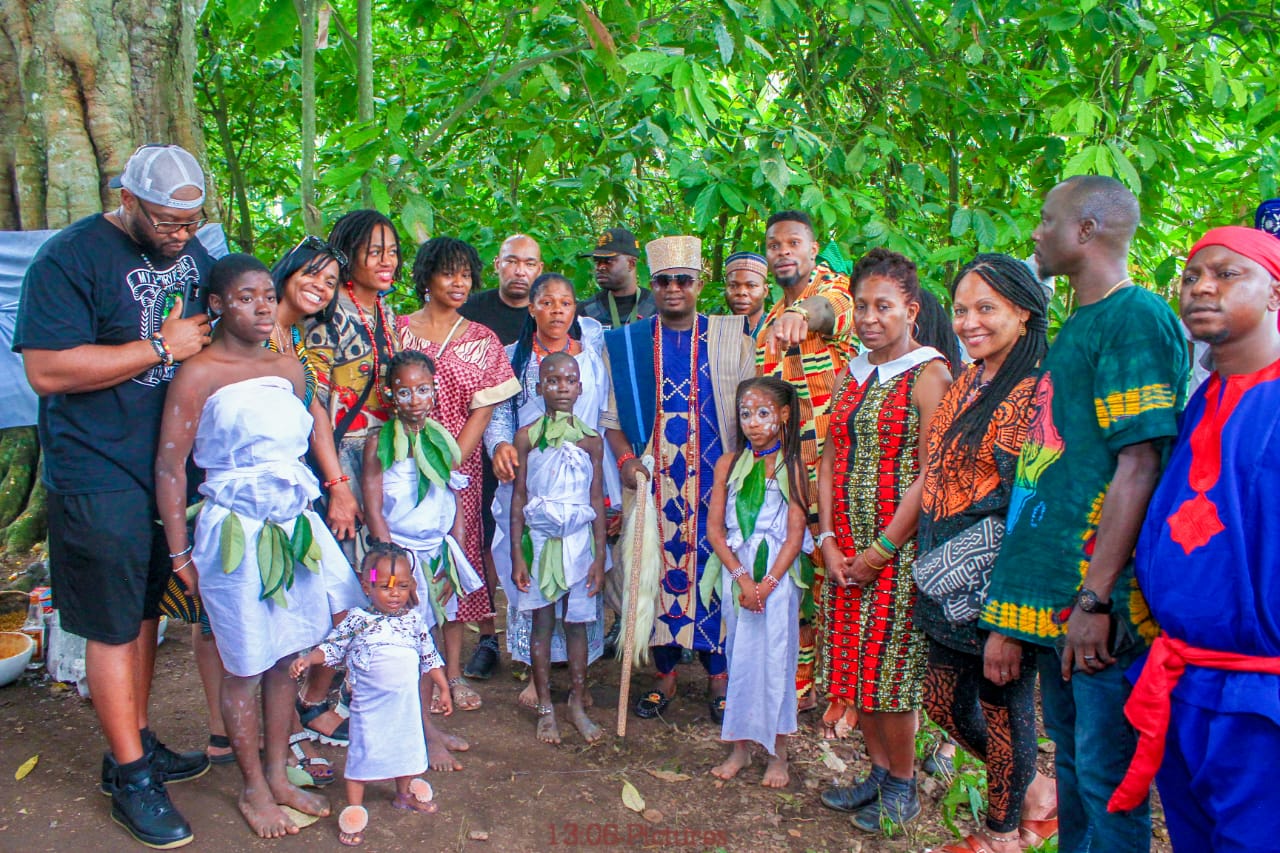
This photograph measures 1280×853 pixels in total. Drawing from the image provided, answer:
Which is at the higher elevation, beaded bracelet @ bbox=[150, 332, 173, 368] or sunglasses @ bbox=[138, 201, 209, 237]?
sunglasses @ bbox=[138, 201, 209, 237]

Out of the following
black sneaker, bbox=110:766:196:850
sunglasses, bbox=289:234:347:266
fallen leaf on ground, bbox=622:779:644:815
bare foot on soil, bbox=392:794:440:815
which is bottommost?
fallen leaf on ground, bbox=622:779:644:815

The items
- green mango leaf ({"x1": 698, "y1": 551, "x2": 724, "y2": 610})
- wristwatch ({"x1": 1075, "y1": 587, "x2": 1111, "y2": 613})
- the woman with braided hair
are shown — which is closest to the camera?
wristwatch ({"x1": 1075, "y1": 587, "x2": 1111, "y2": 613})

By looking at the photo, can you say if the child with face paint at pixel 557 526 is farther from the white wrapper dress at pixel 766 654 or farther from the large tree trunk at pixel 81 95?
the large tree trunk at pixel 81 95

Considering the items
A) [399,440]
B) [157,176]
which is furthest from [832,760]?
[157,176]

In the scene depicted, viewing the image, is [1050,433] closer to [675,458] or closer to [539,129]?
[675,458]

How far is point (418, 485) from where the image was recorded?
3.52 meters

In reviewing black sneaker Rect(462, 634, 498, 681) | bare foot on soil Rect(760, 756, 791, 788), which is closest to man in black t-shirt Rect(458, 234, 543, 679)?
black sneaker Rect(462, 634, 498, 681)

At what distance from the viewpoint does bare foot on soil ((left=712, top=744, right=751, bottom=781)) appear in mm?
3502

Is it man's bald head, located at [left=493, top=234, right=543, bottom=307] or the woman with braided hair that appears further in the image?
man's bald head, located at [left=493, top=234, right=543, bottom=307]

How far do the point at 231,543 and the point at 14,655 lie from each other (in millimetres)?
2098

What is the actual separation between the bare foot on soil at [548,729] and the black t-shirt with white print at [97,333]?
68.3 inches

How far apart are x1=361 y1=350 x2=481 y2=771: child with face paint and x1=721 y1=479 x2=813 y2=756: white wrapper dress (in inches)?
42.7

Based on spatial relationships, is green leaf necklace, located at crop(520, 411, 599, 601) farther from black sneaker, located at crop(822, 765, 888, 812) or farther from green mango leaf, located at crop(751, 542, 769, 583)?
black sneaker, located at crop(822, 765, 888, 812)

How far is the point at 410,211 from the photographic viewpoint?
3920 mm
